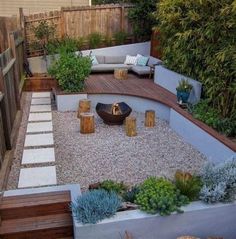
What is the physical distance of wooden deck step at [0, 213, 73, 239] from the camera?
2816 millimetres

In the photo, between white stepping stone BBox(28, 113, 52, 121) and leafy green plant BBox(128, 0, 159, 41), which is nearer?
white stepping stone BBox(28, 113, 52, 121)

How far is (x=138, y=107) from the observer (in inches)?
278

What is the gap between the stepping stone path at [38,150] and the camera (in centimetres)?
386

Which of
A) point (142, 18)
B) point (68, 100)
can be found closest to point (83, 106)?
point (68, 100)

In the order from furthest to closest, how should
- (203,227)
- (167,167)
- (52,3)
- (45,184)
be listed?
(52,3) < (167,167) < (45,184) < (203,227)

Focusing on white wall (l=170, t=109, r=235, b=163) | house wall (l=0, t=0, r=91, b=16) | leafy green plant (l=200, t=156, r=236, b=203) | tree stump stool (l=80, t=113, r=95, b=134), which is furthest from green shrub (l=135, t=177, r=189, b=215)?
house wall (l=0, t=0, r=91, b=16)

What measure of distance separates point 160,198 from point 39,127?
3.69m

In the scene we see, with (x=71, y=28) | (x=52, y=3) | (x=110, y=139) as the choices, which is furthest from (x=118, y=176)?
(x=52, y=3)

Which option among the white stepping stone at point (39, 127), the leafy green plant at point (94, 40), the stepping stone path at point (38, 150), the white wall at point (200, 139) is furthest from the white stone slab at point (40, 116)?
the leafy green plant at point (94, 40)

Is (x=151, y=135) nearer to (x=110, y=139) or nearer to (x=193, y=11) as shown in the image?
(x=110, y=139)

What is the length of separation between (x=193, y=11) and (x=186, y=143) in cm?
266

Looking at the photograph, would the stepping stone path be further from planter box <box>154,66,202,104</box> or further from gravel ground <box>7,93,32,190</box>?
planter box <box>154,66,202,104</box>

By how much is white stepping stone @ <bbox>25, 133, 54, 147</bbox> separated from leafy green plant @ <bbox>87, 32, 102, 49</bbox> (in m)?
5.88

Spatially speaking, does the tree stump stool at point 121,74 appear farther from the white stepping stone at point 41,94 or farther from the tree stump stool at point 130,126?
the tree stump stool at point 130,126
